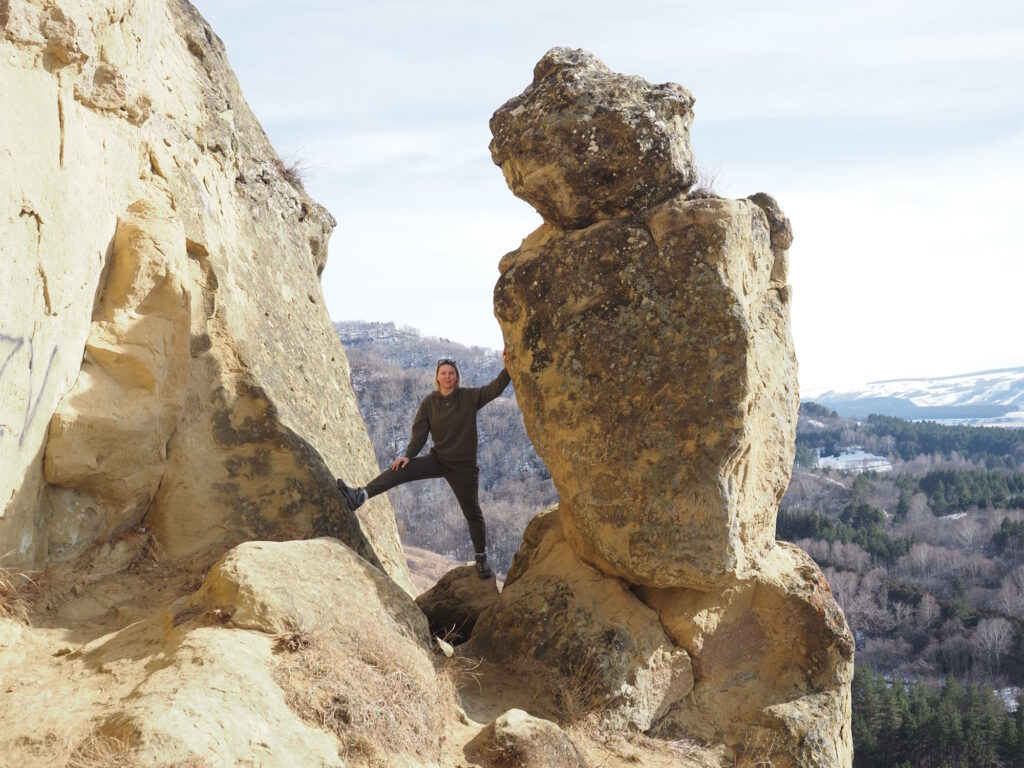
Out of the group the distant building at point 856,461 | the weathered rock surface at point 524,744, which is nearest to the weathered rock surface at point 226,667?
the weathered rock surface at point 524,744

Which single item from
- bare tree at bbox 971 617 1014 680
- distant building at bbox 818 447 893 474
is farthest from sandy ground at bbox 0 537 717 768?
distant building at bbox 818 447 893 474

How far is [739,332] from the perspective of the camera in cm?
714

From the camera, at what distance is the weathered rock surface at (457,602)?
8773mm

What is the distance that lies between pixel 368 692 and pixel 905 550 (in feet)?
256

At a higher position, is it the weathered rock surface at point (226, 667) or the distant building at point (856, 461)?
the weathered rock surface at point (226, 667)

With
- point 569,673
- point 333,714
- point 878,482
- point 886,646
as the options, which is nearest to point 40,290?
point 333,714

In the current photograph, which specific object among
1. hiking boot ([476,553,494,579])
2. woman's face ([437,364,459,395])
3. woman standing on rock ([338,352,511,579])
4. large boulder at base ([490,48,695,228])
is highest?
large boulder at base ([490,48,695,228])

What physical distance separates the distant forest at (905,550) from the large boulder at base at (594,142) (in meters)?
33.0

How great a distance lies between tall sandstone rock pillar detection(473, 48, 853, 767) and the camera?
725 centimetres

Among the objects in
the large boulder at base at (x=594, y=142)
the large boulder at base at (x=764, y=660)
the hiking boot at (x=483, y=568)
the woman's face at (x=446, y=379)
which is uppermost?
the large boulder at base at (x=594, y=142)

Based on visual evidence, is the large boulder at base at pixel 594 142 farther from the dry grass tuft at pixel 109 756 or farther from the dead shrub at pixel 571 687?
the dry grass tuft at pixel 109 756

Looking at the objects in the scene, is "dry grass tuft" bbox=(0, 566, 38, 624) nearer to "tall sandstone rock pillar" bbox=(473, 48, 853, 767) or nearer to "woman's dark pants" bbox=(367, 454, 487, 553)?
"woman's dark pants" bbox=(367, 454, 487, 553)

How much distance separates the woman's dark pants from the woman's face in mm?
650

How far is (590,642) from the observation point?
291 inches
